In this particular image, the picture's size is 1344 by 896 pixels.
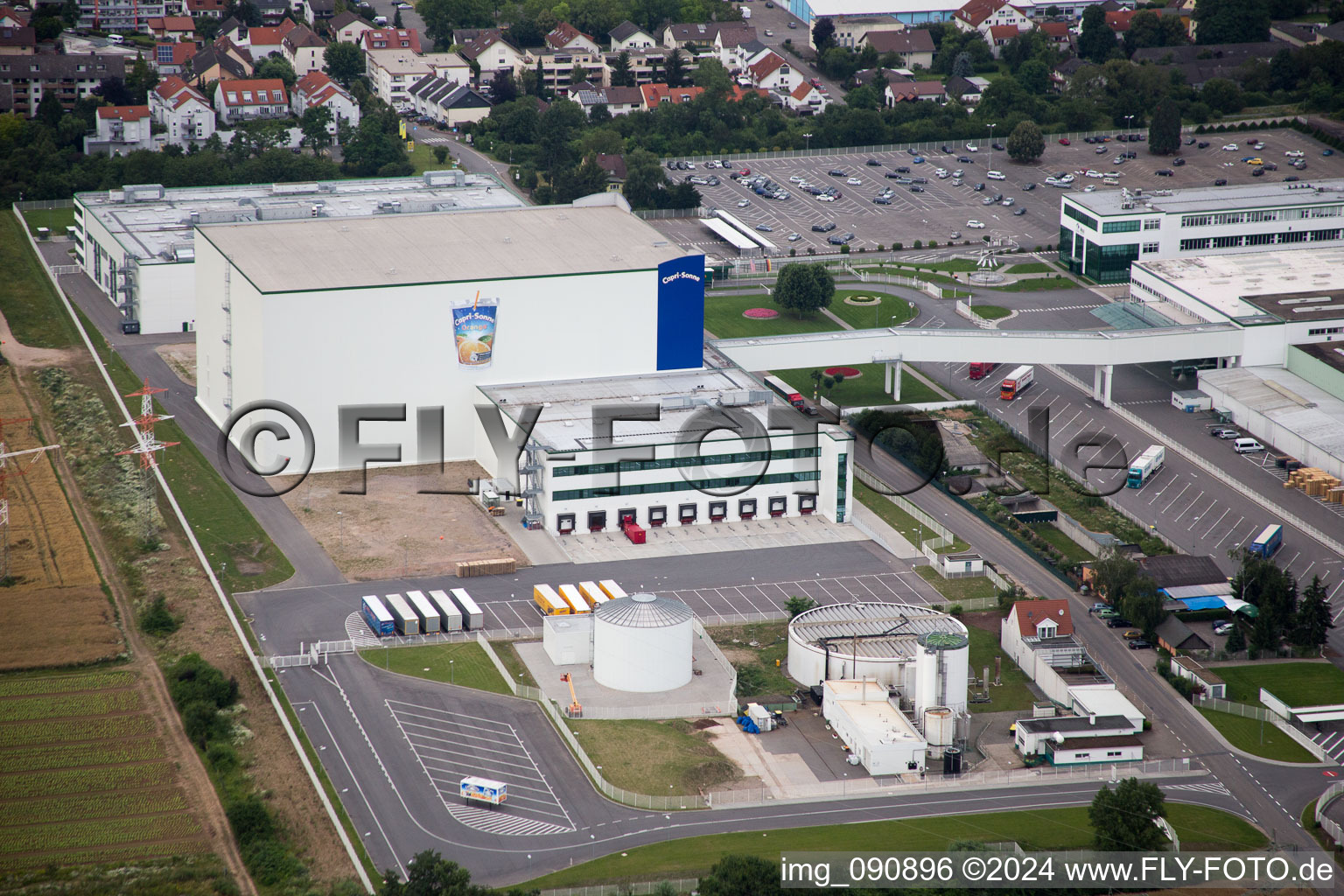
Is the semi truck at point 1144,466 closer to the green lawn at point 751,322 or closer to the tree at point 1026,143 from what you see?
the green lawn at point 751,322

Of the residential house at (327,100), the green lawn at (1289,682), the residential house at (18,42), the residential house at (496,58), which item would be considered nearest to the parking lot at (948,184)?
the residential house at (496,58)

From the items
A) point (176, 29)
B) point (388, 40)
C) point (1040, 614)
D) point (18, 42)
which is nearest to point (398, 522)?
point (1040, 614)

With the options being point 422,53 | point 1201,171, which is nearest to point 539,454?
point 1201,171

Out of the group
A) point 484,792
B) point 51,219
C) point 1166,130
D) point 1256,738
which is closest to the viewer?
point 484,792

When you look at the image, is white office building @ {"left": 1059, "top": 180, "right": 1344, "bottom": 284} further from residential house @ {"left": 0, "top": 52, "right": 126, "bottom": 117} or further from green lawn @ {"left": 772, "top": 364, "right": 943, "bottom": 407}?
residential house @ {"left": 0, "top": 52, "right": 126, "bottom": 117}

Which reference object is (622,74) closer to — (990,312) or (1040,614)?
(990,312)

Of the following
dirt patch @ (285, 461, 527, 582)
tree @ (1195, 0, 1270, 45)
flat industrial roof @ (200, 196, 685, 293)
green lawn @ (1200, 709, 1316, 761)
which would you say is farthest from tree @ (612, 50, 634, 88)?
green lawn @ (1200, 709, 1316, 761)
